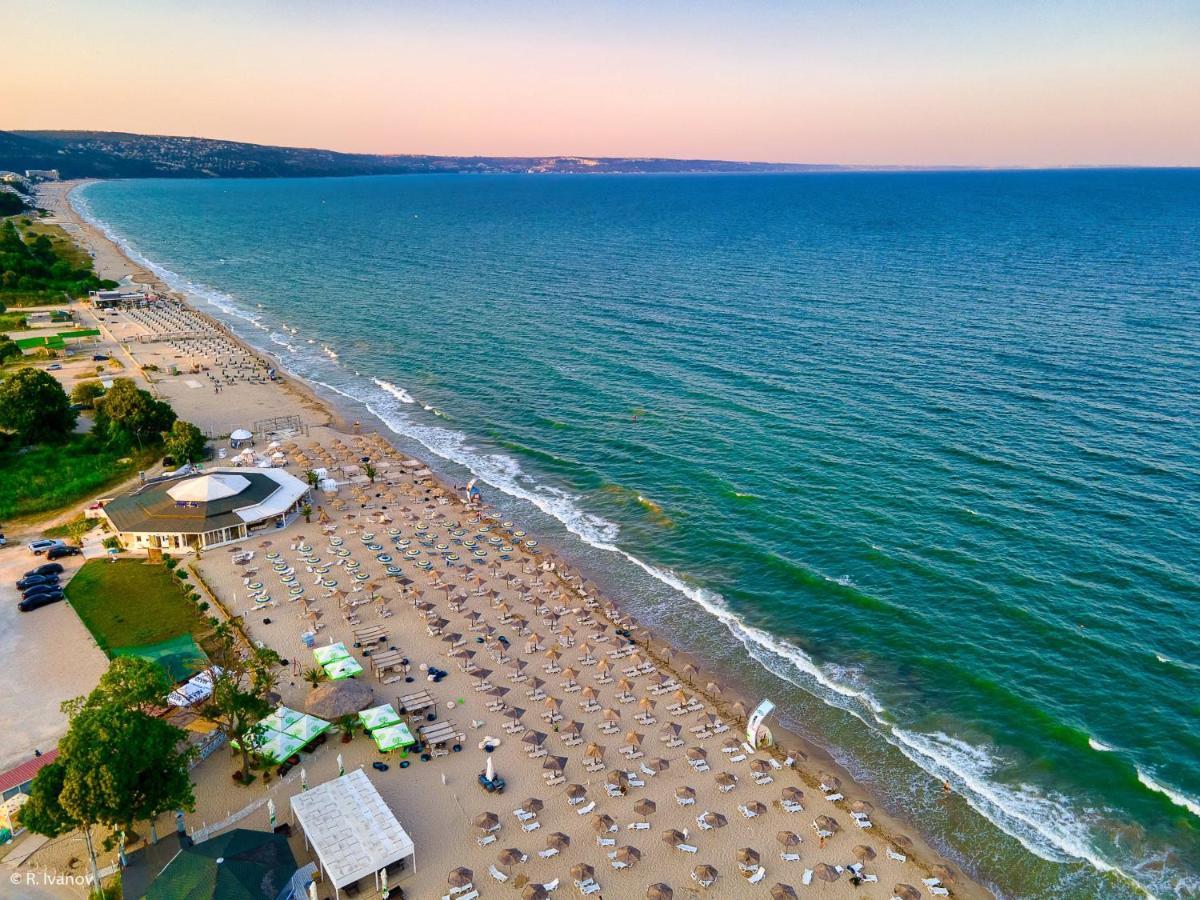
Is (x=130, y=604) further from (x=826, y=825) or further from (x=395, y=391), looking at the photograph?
(x=395, y=391)

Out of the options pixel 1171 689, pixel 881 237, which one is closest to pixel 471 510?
pixel 1171 689

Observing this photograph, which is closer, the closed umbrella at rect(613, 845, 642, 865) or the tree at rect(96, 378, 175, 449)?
the closed umbrella at rect(613, 845, 642, 865)

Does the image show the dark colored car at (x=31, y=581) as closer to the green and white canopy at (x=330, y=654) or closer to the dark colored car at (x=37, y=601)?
the dark colored car at (x=37, y=601)

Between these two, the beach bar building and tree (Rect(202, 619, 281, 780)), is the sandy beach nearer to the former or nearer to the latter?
tree (Rect(202, 619, 281, 780))

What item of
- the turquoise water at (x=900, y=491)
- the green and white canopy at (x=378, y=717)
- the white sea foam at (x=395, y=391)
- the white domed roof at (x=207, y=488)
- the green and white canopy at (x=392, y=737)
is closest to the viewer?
the green and white canopy at (x=392, y=737)

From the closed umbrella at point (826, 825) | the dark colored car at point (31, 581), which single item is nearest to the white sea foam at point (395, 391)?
the dark colored car at point (31, 581)

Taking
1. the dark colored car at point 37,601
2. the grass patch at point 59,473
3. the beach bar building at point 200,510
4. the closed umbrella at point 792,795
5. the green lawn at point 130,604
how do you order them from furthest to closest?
the grass patch at point 59,473 → the beach bar building at point 200,510 → the dark colored car at point 37,601 → the green lawn at point 130,604 → the closed umbrella at point 792,795

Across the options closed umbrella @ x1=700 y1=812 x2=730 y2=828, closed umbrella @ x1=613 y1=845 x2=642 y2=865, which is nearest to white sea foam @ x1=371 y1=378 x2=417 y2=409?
closed umbrella @ x1=700 y1=812 x2=730 y2=828
